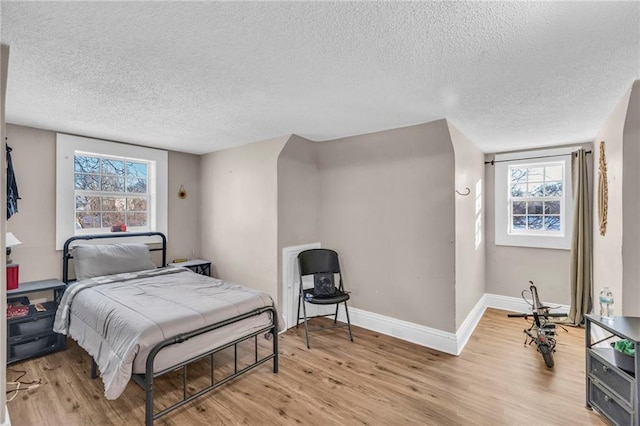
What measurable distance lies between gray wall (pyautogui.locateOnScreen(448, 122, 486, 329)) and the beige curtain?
3.33ft

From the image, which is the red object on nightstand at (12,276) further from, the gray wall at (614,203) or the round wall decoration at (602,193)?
the round wall decoration at (602,193)

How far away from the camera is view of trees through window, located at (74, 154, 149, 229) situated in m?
3.63

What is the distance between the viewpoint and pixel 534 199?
13.8 feet

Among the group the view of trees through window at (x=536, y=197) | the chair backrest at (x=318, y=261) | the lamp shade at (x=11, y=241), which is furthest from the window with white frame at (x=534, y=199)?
the lamp shade at (x=11, y=241)

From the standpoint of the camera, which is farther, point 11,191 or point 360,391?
point 11,191

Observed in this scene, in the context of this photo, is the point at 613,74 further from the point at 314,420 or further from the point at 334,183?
the point at 314,420

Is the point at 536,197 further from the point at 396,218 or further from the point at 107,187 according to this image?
the point at 107,187

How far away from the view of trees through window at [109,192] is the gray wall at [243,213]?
85 cm

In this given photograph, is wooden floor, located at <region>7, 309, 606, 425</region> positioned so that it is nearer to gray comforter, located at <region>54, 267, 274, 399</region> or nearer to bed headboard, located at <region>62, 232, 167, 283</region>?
gray comforter, located at <region>54, 267, 274, 399</region>

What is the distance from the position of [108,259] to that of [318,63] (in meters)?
3.20

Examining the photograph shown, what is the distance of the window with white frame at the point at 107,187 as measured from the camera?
342cm

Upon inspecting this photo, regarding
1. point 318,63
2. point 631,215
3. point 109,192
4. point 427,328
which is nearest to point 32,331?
point 109,192

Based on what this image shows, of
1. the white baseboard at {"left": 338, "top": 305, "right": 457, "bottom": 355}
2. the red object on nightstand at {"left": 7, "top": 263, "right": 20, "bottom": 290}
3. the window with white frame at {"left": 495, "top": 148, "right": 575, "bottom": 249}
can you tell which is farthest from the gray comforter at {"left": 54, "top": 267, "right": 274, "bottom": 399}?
the window with white frame at {"left": 495, "top": 148, "right": 575, "bottom": 249}

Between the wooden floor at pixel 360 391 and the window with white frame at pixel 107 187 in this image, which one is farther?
the window with white frame at pixel 107 187
